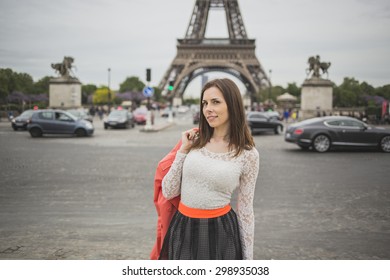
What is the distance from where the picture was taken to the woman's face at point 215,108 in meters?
2.35

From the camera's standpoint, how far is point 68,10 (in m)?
4.45

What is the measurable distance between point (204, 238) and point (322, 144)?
11.5 meters

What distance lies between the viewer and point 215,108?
235 centimetres

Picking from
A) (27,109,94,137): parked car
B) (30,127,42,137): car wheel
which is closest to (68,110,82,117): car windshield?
(27,109,94,137): parked car

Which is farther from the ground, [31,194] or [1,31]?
[1,31]

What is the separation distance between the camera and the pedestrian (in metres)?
2.35

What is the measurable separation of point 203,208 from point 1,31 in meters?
3.03

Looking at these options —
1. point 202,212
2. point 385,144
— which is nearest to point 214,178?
point 202,212

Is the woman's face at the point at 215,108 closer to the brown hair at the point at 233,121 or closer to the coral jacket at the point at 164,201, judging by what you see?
the brown hair at the point at 233,121

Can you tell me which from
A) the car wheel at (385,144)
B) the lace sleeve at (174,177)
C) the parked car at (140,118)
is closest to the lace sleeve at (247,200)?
the lace sleeve at (174,177)

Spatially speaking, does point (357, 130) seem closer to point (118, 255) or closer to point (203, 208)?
point (118, 255)

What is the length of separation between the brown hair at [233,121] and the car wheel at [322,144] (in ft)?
37.2
